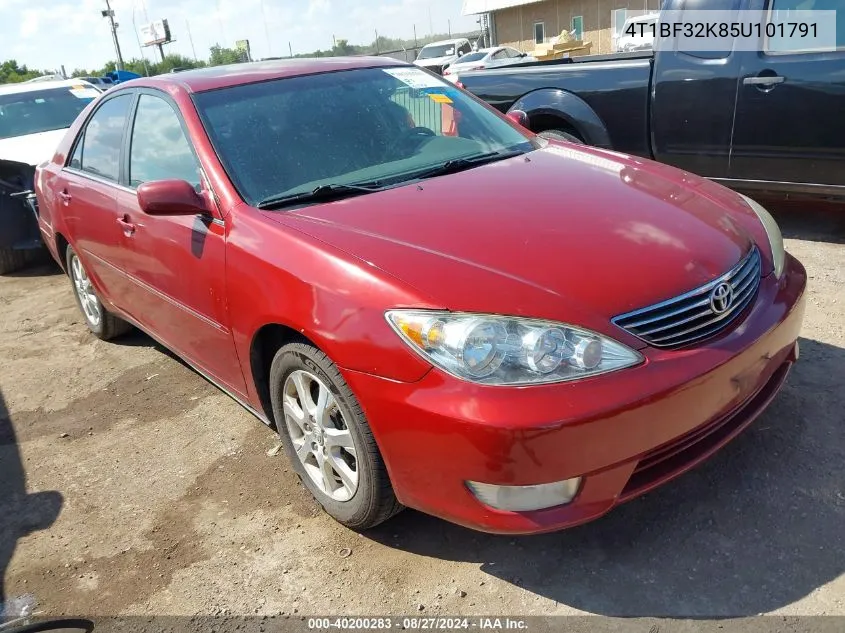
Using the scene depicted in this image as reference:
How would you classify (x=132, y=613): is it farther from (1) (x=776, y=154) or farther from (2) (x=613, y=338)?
(1) (x=776, y=154)

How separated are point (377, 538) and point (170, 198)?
1.51 m

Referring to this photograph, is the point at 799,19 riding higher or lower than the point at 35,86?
lower

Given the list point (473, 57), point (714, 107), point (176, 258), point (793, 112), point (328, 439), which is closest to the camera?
point (328, 439)

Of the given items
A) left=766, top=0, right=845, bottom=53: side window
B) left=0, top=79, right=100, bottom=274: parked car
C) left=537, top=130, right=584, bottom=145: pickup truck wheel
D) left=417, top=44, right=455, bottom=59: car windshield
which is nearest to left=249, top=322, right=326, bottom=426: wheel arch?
left=0, top=79, right=100, bottom=274: parked car

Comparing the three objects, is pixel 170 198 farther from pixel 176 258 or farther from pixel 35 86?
pixel 35 86

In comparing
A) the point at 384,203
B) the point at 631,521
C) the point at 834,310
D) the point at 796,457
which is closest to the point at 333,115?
the point at 384,203

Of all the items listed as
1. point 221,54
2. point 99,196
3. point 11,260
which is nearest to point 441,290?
point 99,196

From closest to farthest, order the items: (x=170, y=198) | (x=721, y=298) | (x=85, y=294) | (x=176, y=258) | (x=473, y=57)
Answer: (x=721, y=298) → (x=170, y=198) → (x=176, y=258) → (x=85, y=294) → (x=473, y=57)

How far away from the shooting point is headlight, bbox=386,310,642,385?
6.73 ft

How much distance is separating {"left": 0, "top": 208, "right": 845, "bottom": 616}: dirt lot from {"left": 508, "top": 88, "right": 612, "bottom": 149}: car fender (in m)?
2.48

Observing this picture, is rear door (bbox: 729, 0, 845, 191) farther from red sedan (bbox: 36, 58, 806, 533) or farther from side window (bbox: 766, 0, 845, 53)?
red sedan (bbox: 36, 58, 806, 533)

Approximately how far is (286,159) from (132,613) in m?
1.80

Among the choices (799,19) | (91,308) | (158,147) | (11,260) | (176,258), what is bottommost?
(11,260)

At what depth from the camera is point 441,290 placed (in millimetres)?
2146
